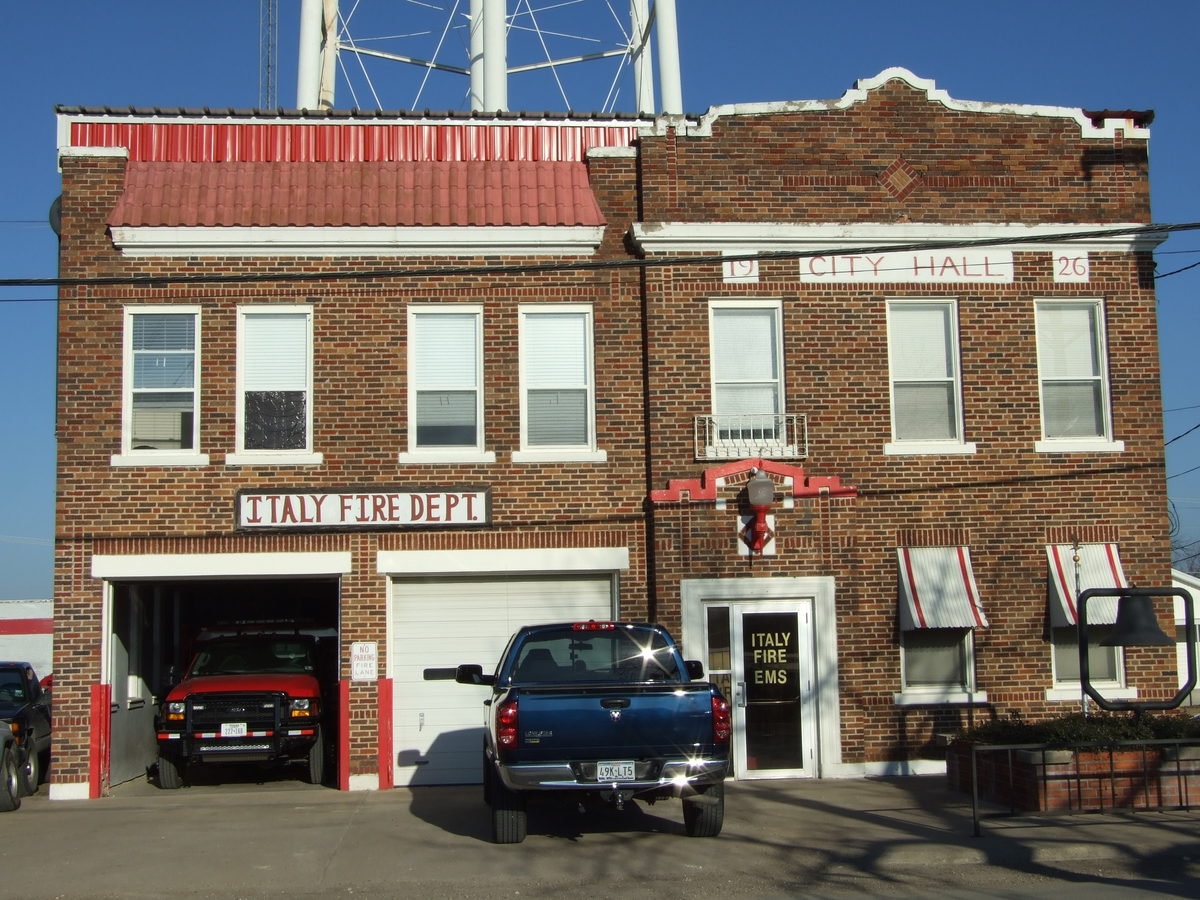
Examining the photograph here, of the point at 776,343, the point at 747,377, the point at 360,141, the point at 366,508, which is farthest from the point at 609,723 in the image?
the point at 360,141

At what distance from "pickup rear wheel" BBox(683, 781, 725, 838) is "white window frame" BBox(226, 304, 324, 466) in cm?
648

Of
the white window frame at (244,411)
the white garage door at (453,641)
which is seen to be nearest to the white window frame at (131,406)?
the white window frame at (244,411)

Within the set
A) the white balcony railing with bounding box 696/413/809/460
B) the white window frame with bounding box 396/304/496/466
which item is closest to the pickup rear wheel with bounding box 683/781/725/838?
the white balcony railing with bounding box 696/413/809/460

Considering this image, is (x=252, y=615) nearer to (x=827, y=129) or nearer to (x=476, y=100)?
(x=476, y=100)

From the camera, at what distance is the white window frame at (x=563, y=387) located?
15539 mm

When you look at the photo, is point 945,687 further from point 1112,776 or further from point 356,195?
point 356,195

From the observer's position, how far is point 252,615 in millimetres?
19750

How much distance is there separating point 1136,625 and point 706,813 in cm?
463

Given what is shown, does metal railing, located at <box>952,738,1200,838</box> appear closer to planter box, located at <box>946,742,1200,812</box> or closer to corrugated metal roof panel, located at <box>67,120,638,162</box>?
planter box, located at <box>946,742,1200,812</box>

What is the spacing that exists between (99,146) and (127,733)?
721cm

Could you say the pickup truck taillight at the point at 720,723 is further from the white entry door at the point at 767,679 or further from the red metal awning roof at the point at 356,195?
the red metal awning roof at the point at 356,195

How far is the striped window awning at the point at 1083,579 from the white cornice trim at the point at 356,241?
671 cm

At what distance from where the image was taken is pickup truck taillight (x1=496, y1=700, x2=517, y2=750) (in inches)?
407

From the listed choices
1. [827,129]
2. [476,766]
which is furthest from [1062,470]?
[476,766]
